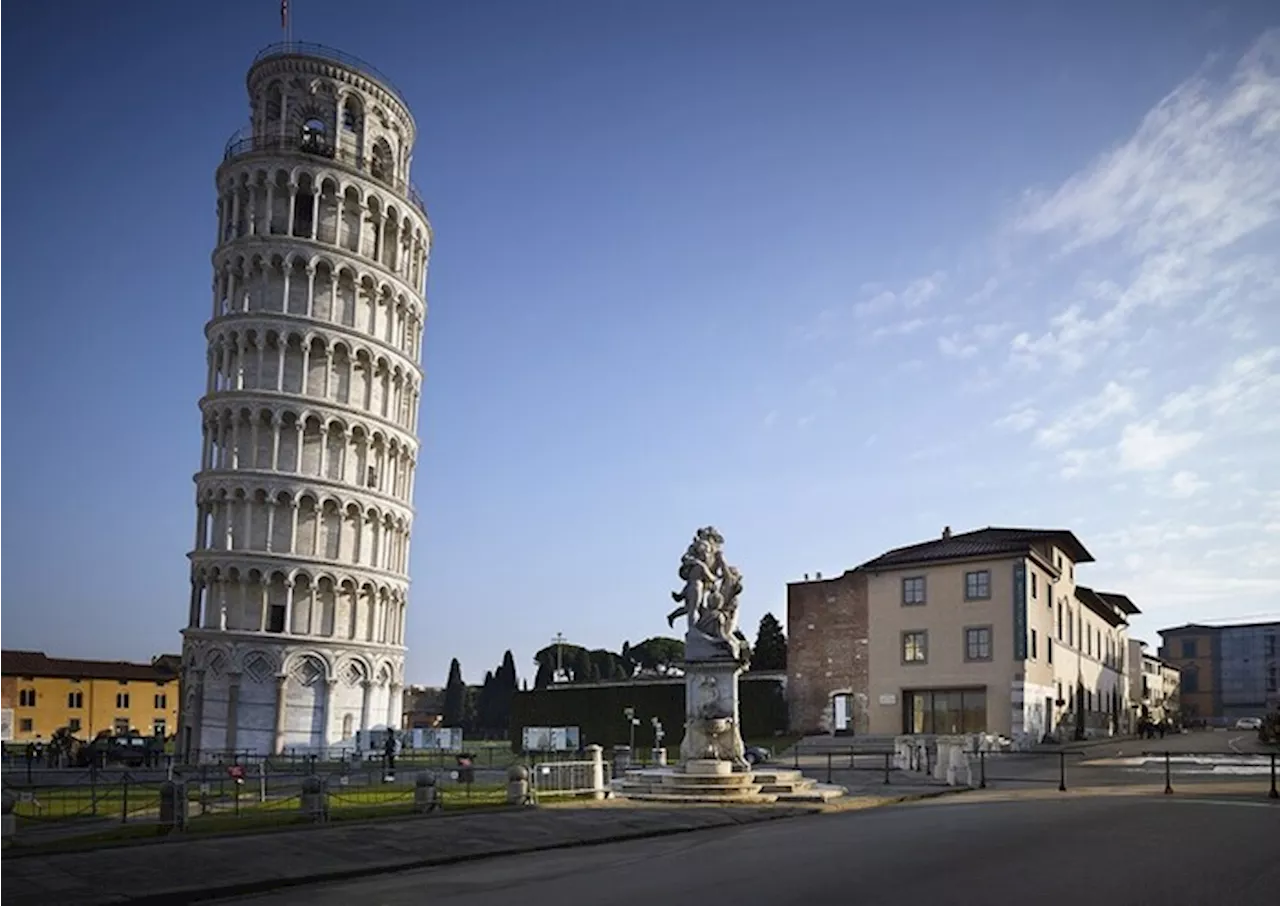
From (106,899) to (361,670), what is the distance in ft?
202

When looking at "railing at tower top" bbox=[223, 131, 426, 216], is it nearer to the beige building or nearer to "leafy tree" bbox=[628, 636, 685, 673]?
the beige building

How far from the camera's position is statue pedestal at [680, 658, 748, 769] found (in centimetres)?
2962

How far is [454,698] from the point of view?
469ft

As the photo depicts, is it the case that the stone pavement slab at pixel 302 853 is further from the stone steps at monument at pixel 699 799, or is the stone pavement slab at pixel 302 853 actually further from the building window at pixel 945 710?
the building window at pixel 945 710

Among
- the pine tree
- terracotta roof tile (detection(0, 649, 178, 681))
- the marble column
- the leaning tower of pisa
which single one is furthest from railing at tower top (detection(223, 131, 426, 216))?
the pine tree

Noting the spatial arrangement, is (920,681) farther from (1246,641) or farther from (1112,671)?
(1246,641)

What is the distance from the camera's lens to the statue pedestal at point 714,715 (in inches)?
1166

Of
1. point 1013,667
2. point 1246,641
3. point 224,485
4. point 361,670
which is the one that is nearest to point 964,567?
→ point 1013,667

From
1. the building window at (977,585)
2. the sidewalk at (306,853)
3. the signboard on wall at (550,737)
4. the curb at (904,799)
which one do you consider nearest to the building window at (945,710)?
the building window at (977,585)

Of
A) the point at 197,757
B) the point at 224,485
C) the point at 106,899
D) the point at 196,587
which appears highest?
the point at 224,485

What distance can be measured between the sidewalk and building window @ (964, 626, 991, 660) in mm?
33123

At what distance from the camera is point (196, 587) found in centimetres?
7288

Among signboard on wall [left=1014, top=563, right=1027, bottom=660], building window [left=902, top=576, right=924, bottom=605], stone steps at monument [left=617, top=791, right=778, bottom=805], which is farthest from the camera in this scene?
building window [left=902, top=576, right=924, bottom=605]

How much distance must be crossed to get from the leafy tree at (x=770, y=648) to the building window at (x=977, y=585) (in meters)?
36.4
